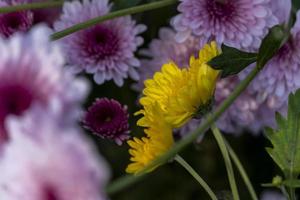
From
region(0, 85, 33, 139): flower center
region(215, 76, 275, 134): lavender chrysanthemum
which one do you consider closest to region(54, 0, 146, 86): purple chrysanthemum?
region(215, 76, 275, 134): lavender chrysanthemum

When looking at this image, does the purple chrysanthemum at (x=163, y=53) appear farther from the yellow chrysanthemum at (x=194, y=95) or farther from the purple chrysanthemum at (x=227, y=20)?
the yellow chrysanthemum at (x=194, y=95)

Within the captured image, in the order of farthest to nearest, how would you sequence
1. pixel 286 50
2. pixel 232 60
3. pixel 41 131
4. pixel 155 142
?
pixel 286 50 < pixel 232 60 < pixel 155 142 < pixel 41 131

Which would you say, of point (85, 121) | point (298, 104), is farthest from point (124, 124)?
point (298, 104)

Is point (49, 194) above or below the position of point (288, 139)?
above

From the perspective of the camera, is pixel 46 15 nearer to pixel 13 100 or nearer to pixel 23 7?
pixel 23 7

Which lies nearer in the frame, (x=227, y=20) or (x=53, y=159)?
(x=53, y=159)

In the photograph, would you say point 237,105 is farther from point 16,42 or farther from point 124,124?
point 16,42

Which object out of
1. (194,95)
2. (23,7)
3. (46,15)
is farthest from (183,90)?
(46,15)

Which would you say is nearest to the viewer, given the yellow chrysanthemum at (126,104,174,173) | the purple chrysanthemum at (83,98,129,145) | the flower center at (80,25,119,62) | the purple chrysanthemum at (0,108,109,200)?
the purple chrysanthemum at (0,108,109,200)

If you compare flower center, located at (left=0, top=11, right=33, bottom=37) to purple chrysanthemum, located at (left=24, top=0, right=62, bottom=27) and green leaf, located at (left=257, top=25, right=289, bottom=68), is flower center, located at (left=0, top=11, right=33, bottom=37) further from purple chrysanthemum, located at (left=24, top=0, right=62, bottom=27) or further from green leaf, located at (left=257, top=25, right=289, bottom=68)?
green leaf, located at (left=257, top=25, right=289, bottom=68)
